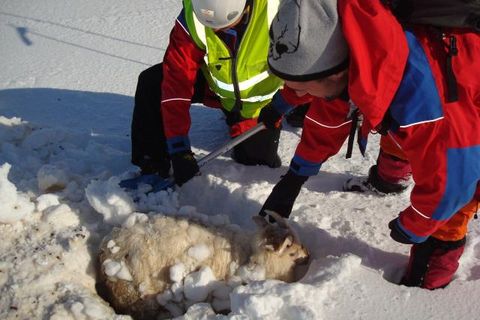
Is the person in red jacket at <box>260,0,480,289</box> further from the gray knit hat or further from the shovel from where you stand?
the shovel

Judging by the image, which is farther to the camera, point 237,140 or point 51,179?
point 237,140

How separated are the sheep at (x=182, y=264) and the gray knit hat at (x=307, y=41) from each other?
82cm

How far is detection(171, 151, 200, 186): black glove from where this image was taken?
2.61 metres

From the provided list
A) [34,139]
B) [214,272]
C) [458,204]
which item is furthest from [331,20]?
[34,139]

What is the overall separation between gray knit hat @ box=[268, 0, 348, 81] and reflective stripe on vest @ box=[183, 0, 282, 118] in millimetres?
1114

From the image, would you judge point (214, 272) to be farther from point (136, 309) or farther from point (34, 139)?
point (34, 139)

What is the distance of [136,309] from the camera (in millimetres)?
2064

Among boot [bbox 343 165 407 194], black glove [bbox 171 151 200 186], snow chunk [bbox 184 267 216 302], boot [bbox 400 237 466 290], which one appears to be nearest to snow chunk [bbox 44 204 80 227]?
black glove [bbox 171 151 200 186]

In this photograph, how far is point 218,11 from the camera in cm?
225

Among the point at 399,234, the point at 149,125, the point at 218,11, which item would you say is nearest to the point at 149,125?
the point at 149,125

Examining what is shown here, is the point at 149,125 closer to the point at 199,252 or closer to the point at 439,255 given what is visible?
the point at 199,252

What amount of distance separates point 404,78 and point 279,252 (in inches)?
35.9

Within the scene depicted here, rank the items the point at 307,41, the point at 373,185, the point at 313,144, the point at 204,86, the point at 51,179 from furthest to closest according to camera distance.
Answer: the point at 204,86, the point at 373,185, the point at 51,179, the point at 313,144, the point at 307,41

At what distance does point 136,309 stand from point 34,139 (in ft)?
5.31
